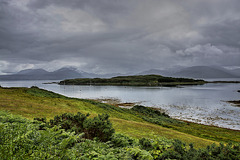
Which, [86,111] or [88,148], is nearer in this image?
[88,148]

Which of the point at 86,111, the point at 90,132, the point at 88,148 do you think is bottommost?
the point at 86,111

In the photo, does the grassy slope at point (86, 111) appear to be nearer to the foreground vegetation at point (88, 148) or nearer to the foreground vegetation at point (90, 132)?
the foreground vegetation at point (90, 132)

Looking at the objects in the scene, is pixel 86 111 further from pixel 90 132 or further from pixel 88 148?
pixel 88 148

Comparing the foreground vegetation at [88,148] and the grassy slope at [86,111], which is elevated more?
the foreground vegetation at [88,148]

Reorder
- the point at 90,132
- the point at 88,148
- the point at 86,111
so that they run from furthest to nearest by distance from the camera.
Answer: the point at 86,111 → the point at 90,132 → the point at 88,148

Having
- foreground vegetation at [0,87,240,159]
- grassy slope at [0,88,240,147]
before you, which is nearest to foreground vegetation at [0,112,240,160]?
foreground vegetation at [0,87,240,159]

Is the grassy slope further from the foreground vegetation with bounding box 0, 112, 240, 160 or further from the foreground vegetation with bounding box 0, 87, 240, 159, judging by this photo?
the foreground vegetation with bounding box 0, 112, 240, 160

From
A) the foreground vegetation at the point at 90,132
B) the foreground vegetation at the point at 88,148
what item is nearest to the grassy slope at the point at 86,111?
the foreground vegetation at the point at 90,132

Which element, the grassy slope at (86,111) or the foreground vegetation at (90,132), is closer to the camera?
the foreground vegetation at (90,132)

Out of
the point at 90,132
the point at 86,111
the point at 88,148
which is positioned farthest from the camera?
the point at 86,111

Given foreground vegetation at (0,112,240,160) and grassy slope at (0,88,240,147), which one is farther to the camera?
grassy slope at (0,88,240,147)

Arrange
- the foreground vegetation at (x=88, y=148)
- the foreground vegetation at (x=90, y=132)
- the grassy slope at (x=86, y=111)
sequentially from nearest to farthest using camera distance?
the foreground vegetation at (x=88, y=148), the foreground vegetation at (x=90, y=132), the grassy slope at (x=86, y=111)

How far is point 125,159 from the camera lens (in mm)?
4191

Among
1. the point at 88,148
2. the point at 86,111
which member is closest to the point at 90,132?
the point at 88,148
